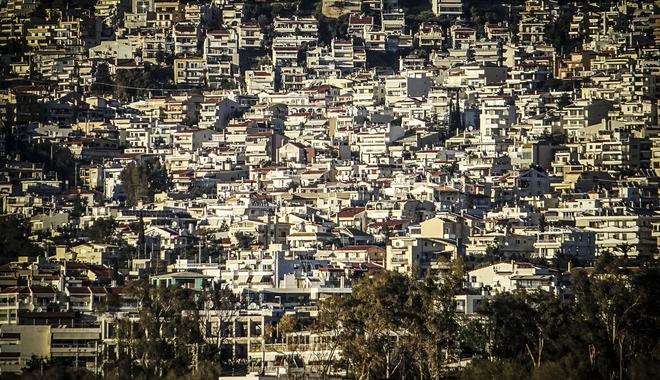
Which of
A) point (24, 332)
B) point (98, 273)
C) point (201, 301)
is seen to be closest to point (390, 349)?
point (201, 301)

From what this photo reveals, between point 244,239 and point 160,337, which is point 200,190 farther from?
point 160,337

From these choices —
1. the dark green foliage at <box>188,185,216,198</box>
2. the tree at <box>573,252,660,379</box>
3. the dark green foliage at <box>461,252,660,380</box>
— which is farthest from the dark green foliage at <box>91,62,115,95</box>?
the tree at <box>573,252,660,379</box>

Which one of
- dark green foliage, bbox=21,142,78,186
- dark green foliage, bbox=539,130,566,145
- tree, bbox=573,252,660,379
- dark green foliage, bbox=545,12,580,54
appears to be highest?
dark green foliage, bbox=545,12,580,54

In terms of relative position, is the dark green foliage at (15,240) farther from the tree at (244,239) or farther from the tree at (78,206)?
the tree at (244,239)

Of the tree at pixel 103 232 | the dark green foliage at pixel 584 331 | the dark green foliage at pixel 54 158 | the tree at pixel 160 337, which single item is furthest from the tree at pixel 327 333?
the dark green foliage at pixel 54 158

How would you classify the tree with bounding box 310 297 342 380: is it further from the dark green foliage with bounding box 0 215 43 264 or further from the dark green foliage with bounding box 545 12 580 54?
the dark green foliage with bounding box 545 12 580 54

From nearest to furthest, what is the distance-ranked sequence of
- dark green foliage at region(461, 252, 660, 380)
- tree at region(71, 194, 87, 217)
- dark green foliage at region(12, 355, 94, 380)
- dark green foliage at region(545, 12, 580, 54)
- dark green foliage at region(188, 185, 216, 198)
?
dark green foliage at region(461, 252, 660, 380), dark green foliage at region(12, 355, 94, 380), tree at region(71, 194, 87, 217), dark green foliage at region(188, 185, 216, 198), dark green foliage at region(545, 12, 580, 54)
